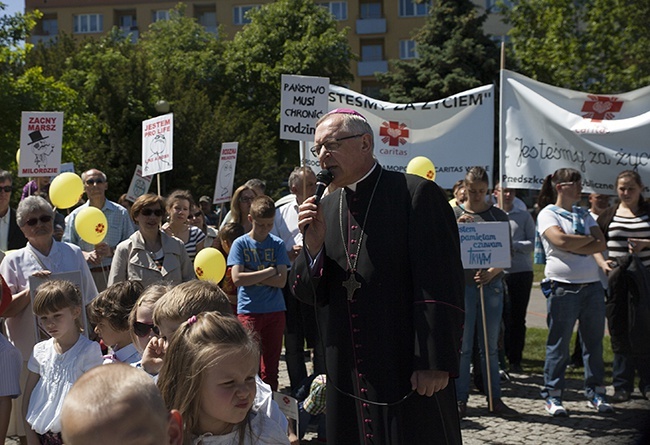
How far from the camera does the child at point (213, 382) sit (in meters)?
2.88

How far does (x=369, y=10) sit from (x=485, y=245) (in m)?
59.5

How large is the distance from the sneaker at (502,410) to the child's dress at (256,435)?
15.8 feet

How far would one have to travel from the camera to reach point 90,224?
25.4 feet

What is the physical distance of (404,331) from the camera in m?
4.05

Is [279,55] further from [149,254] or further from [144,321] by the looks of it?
[144,321]

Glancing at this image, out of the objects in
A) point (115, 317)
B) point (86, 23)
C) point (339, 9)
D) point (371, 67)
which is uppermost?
point (86, 23)

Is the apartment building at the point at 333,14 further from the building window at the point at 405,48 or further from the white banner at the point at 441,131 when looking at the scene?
the white banner at the point at 441,131

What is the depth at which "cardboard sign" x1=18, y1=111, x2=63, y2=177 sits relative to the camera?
9695 millimetres

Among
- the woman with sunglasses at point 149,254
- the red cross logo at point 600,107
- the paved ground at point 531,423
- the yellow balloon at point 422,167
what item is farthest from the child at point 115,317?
the red cross logo at point 600,107

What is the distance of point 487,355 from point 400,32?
58.1 meters

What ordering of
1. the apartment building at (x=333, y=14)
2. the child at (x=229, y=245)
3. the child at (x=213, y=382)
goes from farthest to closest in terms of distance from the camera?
the apartment building at (x=333, y=14)
the child at (x=229, y=245)
the child at (x=213, y=382)

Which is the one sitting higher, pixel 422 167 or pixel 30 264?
pixel 422 167

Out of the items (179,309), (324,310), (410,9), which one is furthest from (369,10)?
(179,309)

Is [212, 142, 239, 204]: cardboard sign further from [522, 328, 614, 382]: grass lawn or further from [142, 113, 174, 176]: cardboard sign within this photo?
[522, 328, 614, 382]: grass lawn
